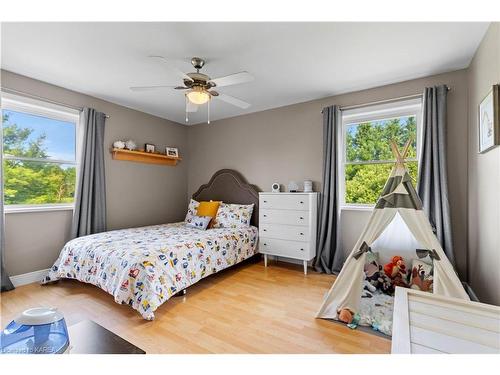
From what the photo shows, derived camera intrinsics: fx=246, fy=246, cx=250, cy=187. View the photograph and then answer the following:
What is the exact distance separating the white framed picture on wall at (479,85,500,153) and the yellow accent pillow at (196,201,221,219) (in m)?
3.35

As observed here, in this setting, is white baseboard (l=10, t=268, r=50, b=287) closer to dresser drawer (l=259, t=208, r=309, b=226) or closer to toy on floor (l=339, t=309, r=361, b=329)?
dresser drawer (l=259, t=208, r=309, b=226)

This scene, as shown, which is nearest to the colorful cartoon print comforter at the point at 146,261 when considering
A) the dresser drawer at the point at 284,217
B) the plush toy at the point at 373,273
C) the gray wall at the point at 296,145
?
the dresser drawer at the point at 284,217

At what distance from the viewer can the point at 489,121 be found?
75.6 inches

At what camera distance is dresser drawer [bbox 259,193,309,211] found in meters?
3.39

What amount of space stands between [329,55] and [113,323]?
126 inches

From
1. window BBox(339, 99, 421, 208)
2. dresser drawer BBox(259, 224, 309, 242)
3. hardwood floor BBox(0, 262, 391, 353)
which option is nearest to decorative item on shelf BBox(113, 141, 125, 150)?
hardwood floor BBox(0, 262, 391, 353)

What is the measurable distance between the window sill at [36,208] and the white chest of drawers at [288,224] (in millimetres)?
2671

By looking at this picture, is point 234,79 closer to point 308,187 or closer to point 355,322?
point 308,187

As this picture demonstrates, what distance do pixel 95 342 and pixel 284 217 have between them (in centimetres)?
276

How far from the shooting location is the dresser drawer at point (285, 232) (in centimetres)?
338

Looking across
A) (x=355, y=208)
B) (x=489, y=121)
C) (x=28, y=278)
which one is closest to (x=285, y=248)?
(x=355, y=208)
